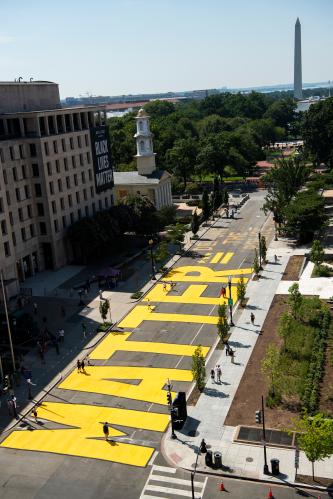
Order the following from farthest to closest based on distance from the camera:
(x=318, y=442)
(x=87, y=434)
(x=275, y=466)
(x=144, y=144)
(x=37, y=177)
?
1. (x=144, y=144)
2. (x=37, y=177)
3. (x=87, y=434)
4. (x=275, y=466)
5. (x=318, y=442)

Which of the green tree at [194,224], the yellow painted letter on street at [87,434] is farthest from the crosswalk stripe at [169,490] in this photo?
the green tree at [194,224]

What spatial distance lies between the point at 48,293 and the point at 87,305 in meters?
6.37

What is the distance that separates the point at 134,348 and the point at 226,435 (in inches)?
601

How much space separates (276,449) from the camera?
32438 millimetres

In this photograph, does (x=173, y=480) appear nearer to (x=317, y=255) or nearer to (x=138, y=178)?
(x=317, y=255)

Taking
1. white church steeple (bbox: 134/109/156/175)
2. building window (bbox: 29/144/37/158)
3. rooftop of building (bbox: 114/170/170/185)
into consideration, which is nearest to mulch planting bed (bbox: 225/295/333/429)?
building window (bbox: 29/144/37/158)

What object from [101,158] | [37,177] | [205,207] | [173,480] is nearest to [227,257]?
[205,207]

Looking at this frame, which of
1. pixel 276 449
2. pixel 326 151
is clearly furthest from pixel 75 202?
pixel 326 151

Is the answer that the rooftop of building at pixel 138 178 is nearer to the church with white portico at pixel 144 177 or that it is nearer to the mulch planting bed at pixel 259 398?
the church with white portico at pixel 144 177

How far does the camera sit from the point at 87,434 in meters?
35.8

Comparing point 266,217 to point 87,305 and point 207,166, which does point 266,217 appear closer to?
point 207,166

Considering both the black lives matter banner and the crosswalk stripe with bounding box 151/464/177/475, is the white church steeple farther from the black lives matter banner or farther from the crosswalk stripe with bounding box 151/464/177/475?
the crosswalk stripe with bounding box 151/464/177/475

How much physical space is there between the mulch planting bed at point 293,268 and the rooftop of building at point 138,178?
31372 millimetres

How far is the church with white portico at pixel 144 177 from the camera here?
306 ft
